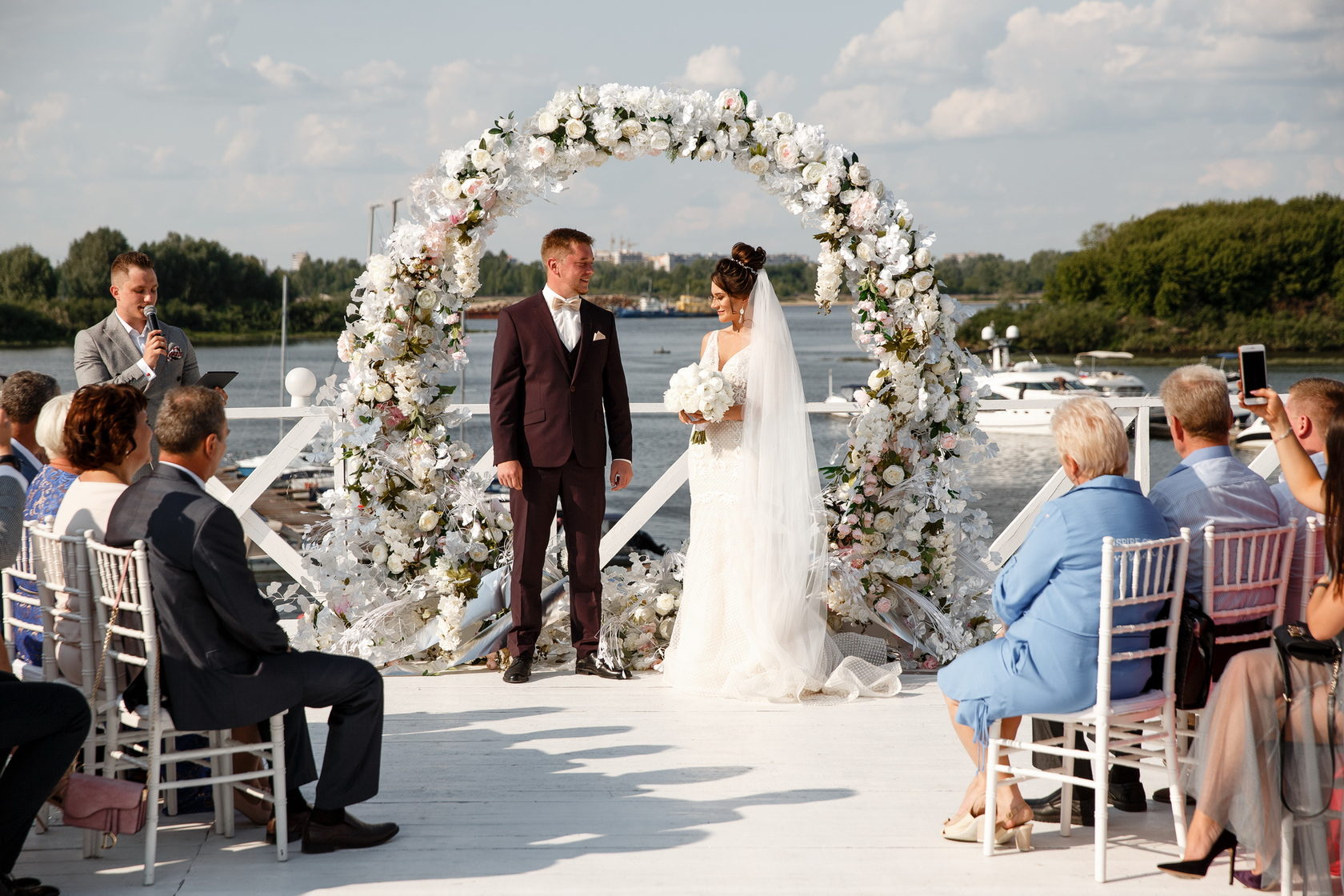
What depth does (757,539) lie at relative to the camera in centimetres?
501

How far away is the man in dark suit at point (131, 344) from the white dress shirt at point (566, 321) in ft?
5.06

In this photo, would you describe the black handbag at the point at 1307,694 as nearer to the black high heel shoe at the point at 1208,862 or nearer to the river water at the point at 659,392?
the black high heel shoe at the point at 1208,862

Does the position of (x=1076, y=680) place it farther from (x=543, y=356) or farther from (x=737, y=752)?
(x=543, y=356)

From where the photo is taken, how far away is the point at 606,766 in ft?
13.8

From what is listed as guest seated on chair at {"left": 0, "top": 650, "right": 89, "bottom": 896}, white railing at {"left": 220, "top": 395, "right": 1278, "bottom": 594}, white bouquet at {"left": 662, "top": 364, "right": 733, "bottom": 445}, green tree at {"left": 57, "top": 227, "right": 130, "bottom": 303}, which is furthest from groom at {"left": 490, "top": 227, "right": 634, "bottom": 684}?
green tree at {"left": 57, "top": 227, "right": 130, "bottom": 303}

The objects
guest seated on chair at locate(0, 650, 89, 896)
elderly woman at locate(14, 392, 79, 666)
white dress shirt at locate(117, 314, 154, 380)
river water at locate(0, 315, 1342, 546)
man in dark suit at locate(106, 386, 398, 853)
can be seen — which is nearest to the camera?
guest seated on chair at locate(0, 650, 89, 896)

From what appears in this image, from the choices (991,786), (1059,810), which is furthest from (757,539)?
(991,786)

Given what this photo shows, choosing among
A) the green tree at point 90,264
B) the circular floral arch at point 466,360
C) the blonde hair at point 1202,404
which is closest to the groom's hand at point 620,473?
the circular floral arch at point 466,360

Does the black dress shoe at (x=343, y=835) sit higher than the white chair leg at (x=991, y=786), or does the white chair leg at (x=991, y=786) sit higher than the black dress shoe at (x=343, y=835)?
the white chair leg at (x=991, y=786)

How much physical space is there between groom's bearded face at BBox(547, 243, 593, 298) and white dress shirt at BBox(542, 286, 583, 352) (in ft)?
0.11

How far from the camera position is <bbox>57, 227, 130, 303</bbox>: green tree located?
62.9 meters

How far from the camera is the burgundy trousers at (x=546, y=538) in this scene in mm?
5238

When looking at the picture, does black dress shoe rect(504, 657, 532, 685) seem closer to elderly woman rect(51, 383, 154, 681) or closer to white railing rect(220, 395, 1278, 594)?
white railing rect(220, 395, 1278, 594)

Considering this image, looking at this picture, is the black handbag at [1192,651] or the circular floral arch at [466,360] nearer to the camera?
the black handbag at [1192,651]
